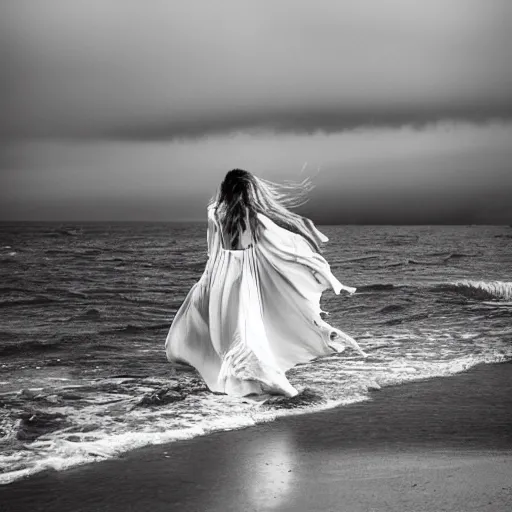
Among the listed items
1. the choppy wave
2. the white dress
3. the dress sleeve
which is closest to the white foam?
the choppy wave

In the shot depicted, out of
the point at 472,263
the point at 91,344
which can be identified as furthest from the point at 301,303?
the point at 472,263

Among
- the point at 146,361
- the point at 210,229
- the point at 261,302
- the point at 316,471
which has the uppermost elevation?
the point at 210,229

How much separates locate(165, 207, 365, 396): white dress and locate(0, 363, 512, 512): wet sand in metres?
1.16

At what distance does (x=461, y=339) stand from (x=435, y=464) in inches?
316

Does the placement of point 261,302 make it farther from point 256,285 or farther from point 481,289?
point 481,289

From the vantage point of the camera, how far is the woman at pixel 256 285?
7891 millimetres

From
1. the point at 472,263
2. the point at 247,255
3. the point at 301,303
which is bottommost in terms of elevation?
the point at 472,263

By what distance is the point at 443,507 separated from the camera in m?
4.57

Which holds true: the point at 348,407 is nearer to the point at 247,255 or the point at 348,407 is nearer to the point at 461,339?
the point at 247,255

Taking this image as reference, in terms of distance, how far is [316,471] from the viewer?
212 inches

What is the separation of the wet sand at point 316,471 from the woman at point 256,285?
1.19 meters

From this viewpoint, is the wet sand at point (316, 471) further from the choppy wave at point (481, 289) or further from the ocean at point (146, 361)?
the choppy wave at point (481, 289)

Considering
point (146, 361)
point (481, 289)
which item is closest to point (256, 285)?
point (146, 361)

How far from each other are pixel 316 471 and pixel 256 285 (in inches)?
120
